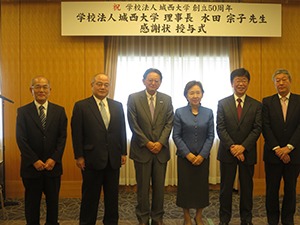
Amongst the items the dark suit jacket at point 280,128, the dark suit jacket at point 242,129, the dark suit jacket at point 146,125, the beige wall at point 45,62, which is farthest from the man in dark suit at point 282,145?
the beige wall at point 45,62

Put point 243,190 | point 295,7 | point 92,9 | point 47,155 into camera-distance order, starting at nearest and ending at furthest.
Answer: point 47,155 → point 243,190 → point 92,9 → point 295,7

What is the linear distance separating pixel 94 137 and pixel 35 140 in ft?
1.84

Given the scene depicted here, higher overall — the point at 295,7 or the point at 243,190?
the point at 295,7

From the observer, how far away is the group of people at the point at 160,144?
253 centimetres

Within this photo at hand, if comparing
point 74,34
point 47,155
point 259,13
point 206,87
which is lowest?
point 47,155

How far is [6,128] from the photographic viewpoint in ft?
13.1

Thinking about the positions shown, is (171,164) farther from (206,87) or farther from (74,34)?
(74,34)

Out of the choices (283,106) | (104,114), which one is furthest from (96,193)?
(283,106)

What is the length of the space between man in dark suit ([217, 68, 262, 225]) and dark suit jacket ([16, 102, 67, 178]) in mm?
1721

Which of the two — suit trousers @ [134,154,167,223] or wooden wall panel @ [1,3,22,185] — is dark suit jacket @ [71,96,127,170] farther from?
wooden wall panel @ [1,3,22,185]

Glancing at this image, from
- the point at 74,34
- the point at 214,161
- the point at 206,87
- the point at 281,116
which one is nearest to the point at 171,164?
the point at 214,161

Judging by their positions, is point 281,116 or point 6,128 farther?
point 6,128

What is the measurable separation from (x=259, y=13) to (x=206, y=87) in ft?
4.49

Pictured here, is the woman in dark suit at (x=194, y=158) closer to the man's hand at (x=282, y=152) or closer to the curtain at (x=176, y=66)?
the man's hand at (x=282, y=152)
